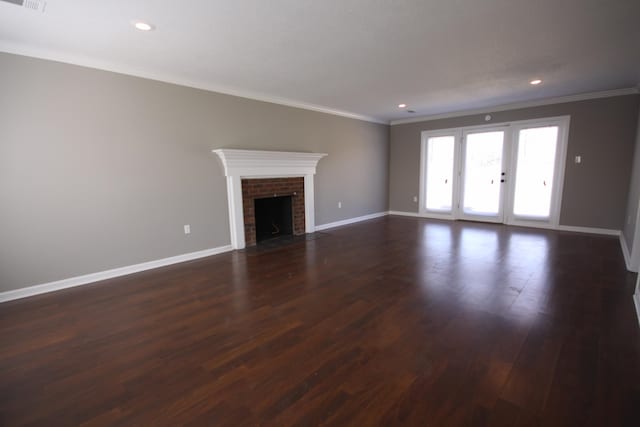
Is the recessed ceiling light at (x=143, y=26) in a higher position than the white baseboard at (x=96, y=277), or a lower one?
higher

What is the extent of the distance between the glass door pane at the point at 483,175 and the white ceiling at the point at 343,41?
5.71 ft

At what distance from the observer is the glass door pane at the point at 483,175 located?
230 inches

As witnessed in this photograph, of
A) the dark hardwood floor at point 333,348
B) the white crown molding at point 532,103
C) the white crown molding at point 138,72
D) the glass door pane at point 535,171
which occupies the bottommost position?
the dark hardwood floor at point 333,348

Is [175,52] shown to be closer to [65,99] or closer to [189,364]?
[65,99]

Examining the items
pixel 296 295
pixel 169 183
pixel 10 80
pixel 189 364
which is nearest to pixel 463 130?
pixel 296 295

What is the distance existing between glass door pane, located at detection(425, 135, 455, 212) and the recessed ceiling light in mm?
5949

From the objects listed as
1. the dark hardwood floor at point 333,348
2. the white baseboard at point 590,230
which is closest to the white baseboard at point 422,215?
the white baseboard at point 590,230

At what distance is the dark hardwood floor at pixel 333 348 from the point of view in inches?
56.0

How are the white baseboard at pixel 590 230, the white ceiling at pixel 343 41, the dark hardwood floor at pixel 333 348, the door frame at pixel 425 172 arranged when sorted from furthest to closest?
the door frame at pixel 425 172, the white baseboard at pixel 590 230, the white ceiling at pixel 343 41, the dark hardwood floor at pixel 333 348

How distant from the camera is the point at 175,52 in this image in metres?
2.88

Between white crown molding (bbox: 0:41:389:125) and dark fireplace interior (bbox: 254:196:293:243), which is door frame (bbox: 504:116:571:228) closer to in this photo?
white crown molding (bbox: 0:41:389:125)

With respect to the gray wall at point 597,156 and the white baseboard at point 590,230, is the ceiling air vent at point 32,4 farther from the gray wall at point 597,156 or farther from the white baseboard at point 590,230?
the white baseboard at point 590,230

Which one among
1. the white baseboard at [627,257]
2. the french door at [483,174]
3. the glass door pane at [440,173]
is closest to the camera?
the white baseboard at [627,257]

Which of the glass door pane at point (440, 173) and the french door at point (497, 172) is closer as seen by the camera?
the french door at point (497, 172)
